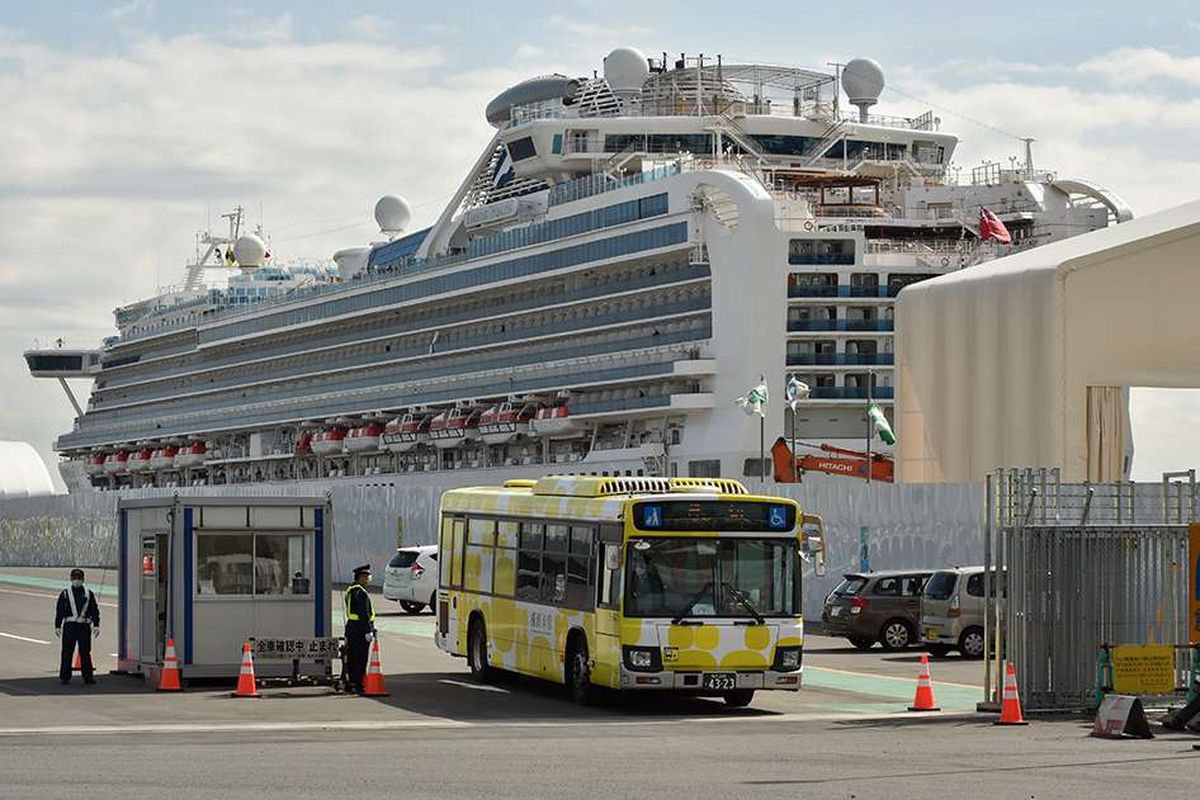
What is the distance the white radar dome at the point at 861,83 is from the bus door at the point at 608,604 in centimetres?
6037

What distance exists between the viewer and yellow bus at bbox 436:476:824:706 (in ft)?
74.4

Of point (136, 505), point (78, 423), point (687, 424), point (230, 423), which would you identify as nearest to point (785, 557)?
point (136, 505)

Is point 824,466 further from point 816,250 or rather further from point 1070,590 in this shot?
point 1070,590

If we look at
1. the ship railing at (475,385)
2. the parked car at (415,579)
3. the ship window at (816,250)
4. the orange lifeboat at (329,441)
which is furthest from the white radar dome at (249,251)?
the parked car at (415,579)

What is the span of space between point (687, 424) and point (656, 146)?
40.6 ft

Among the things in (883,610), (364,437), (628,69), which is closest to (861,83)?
(628,69)

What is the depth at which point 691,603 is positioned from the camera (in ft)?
75.0

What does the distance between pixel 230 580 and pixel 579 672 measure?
4728 millimetres

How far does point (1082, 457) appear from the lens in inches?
1655

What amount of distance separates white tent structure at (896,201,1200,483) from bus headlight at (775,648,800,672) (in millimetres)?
18454

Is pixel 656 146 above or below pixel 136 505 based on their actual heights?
above

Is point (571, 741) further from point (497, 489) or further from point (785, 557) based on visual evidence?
point (497, 489)

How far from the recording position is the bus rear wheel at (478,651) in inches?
1059

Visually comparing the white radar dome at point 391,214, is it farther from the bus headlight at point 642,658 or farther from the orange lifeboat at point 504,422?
the bus headlight at point 642,658
